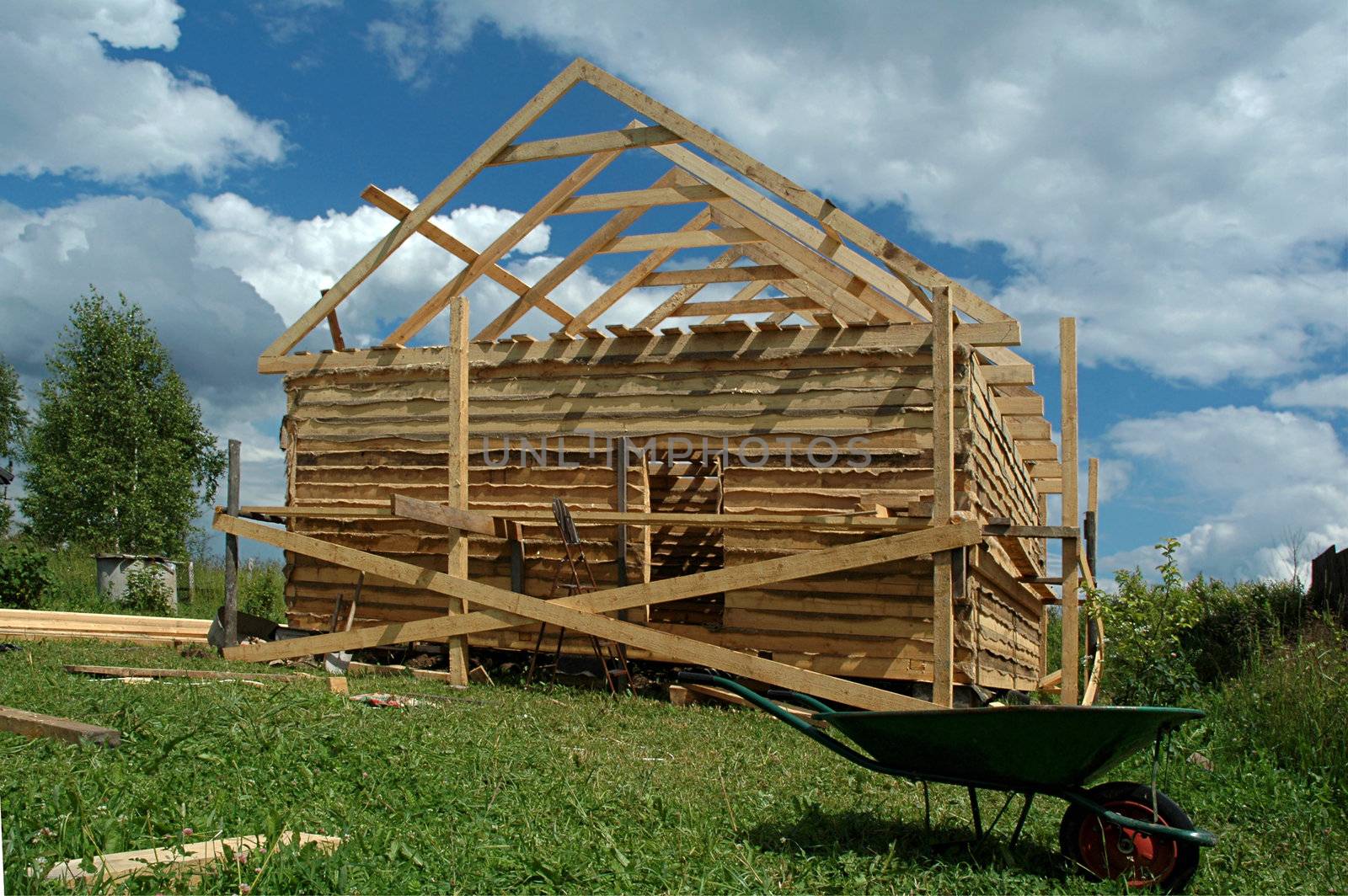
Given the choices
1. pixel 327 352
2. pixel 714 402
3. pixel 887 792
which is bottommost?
pixel 887 792

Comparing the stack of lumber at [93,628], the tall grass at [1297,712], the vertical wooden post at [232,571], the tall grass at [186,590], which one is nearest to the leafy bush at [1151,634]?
the tall grass at [1297,712]

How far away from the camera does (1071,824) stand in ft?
16.0

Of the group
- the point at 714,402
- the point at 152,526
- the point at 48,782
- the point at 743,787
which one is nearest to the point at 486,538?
the point at 714,402

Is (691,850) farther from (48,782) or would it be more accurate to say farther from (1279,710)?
(1279,710)

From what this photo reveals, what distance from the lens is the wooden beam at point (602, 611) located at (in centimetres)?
942

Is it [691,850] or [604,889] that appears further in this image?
[691,850]

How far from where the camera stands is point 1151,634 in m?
9.80

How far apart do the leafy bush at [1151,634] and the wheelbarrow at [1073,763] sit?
504 cm

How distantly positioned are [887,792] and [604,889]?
8.99 ft

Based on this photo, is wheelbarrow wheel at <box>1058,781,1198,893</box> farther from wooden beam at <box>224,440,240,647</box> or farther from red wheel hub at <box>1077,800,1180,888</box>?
wooden beam at <box>224,440,240,647</box>

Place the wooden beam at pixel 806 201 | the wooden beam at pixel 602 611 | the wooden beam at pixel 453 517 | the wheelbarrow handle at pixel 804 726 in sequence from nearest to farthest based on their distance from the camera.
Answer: the wheelbarrow handle at pixel 804 726, the wooden beam at pixel 602 611, the wooden beam at pixel 806 201, the wooden beam at pixel 453 517

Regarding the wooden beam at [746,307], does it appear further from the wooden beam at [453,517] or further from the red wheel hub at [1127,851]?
the red wheel hub at [1127,851]

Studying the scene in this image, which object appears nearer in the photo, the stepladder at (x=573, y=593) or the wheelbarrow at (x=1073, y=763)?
the wheelbarrow at (x=1073, y=763)

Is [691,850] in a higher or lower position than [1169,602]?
lower
